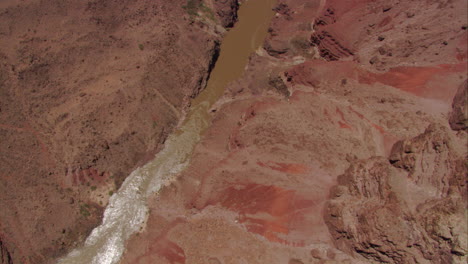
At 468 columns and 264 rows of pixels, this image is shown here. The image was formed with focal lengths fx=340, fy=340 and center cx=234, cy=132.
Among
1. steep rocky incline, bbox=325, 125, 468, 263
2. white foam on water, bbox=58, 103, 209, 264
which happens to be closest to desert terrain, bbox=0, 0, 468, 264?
steep rocky incline, bbox=325, 125, 468, 263

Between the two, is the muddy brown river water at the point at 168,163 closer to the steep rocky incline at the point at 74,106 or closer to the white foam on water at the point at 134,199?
the white foam on water at the point at 134,199

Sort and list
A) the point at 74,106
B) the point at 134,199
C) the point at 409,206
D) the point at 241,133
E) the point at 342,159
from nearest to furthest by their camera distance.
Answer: the point at 409,206 → the point at 342,159 → the point at 74,106 → the point at 241,133 → the point at 134,199

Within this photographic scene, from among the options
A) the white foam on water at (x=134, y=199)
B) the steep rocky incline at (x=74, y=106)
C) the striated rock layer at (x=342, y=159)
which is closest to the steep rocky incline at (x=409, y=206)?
the striated rock layer at (x=342, y=159)

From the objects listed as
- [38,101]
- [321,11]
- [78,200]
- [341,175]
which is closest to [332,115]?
[341,175]

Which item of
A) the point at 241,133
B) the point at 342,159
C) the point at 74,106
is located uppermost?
the point at 342,159

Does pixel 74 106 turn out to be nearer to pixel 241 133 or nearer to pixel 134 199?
pixel 134 199

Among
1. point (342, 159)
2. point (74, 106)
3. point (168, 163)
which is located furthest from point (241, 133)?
point (74, 106)
